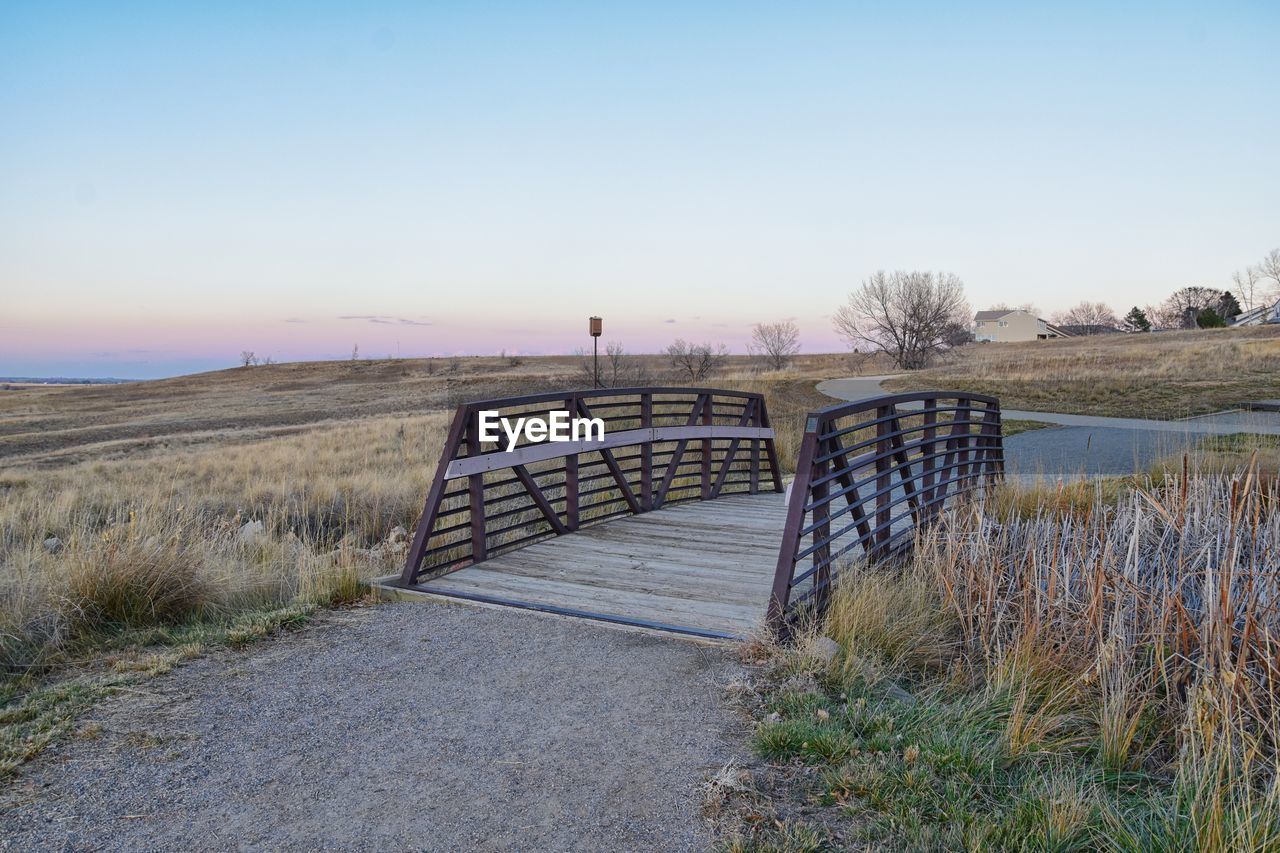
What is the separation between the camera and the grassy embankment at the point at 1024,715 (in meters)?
3.18

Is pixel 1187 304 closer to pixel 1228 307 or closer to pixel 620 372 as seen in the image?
pixel 1228 307

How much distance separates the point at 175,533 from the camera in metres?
6.68

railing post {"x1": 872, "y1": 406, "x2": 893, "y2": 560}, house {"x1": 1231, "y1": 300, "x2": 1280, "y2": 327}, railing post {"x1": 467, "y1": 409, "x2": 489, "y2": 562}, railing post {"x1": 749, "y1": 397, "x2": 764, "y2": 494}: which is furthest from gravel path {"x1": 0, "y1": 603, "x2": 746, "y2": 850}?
house {"x1": 1231, "y1": 300, "x2": 1280, "y2": 327}

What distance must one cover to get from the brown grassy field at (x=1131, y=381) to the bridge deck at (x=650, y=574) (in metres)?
18.3

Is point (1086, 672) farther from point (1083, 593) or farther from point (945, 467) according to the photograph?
point (945, 467)

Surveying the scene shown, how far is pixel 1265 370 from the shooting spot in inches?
1229

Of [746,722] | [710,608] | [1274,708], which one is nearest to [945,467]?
[710,608]

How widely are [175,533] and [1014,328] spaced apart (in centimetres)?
10555

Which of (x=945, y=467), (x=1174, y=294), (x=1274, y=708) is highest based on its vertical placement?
(x=1174, y=294)

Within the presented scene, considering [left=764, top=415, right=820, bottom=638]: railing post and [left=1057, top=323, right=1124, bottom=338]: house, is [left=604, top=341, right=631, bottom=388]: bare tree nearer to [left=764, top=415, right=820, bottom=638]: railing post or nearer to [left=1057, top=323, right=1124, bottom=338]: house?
[left=764, top=415, right=820, bottom=638]: railing post

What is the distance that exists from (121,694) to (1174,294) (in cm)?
11002

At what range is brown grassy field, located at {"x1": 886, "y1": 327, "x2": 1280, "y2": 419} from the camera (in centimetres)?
2472

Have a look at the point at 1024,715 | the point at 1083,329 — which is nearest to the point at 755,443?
the point at 1024,715

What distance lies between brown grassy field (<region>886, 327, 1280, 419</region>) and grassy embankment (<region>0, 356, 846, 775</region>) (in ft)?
22.2
